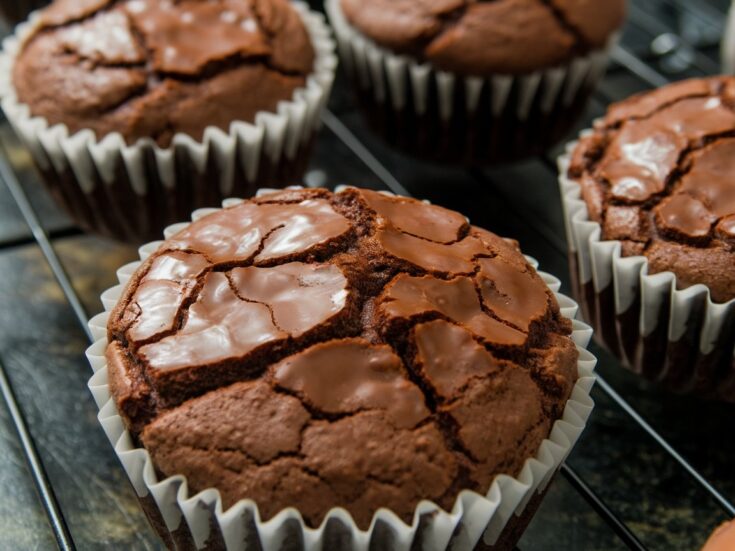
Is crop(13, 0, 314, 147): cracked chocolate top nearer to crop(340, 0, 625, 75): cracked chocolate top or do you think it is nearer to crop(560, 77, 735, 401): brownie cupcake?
crop(340, 0, 625, 75): cracked chocolate top

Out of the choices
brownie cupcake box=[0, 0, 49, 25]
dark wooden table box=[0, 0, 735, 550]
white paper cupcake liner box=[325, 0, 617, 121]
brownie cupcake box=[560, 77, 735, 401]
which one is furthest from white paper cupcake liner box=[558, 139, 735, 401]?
brownie cupcake box=[0, 0, 49, 25]

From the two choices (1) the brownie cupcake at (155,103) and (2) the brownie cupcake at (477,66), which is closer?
(1) the brownie cupcake at (155,103)

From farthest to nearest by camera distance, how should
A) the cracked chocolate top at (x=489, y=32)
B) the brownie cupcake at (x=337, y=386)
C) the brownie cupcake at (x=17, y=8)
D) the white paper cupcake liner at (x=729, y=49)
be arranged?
the brownie cupcake at (x=17, y=8) < the white paper cupcake liner at (x=729, y=49) < the cracked chocolate top at (x=489, y=32) < the brownie cupcake at (x=337, y=386)

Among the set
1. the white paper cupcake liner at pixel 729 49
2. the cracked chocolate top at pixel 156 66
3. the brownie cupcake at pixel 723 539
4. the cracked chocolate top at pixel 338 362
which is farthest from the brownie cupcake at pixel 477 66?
the brownie cupcake at pixel 723 539

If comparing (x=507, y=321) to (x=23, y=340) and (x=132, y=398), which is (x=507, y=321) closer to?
(x=132, y=398)

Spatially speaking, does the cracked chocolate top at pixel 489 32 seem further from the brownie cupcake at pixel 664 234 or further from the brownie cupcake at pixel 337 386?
the brownie cupcake at pixel 337 386
